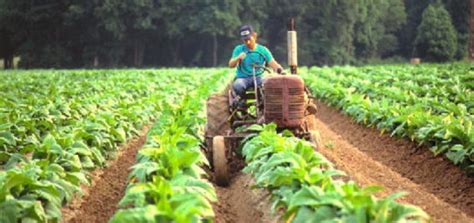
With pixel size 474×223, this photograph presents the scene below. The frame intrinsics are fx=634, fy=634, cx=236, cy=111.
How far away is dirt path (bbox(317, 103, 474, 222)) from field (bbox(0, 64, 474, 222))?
0.02 meters

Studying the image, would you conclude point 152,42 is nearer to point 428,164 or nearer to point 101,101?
point 101,101

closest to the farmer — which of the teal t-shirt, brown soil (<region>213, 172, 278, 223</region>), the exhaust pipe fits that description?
the teal t-shirt

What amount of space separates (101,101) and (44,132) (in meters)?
3.96

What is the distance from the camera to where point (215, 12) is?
55062mm

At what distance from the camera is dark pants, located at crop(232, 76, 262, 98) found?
8.96 metres

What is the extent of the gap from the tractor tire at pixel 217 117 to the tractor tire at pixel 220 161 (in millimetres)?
1067

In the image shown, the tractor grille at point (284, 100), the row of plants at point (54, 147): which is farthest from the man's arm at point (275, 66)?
the row of plants at point (54, 147)

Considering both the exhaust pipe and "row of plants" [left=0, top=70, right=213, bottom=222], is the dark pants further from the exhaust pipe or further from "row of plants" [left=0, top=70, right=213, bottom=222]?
"row of plants" [left=0, top=70, right=213, bottom=222]

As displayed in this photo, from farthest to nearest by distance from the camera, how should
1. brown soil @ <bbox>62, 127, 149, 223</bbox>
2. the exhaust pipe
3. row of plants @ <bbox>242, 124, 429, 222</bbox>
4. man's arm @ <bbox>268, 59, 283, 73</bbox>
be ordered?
man's arm @ <bbox>268, 59, 283, 73</bbox>
the exhaust pipe
brown soil @ <bbox>62, 127, 149, 223</bbox>
row of plants @ <bbox>242, 124, 429, 222</bbox>

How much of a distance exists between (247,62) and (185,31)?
4880 cm

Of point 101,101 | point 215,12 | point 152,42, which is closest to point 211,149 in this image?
point 101,101

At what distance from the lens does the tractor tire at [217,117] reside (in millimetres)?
9156

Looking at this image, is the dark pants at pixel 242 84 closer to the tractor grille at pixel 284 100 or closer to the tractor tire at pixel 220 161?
the tractor grille at pixel 284 100

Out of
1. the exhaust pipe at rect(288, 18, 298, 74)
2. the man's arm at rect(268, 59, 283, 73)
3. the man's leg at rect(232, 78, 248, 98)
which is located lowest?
the man's leg at rect(232, 78, 248, 98)
